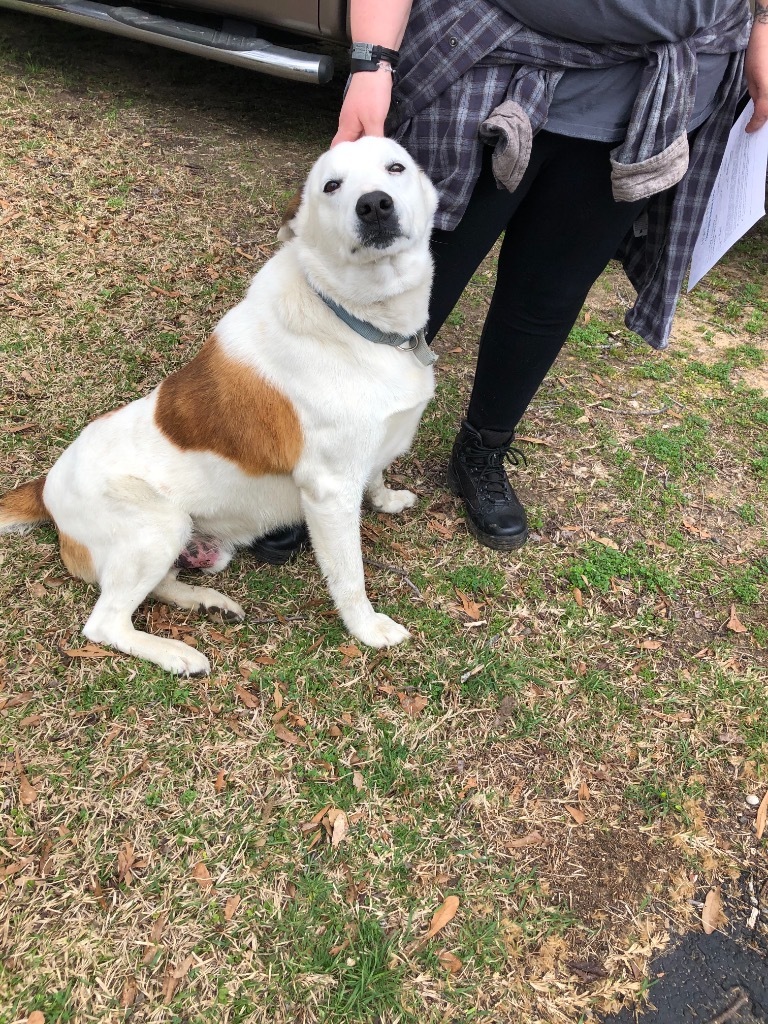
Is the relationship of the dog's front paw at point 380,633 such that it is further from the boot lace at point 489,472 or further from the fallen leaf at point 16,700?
the fallen leaf at point 16,700

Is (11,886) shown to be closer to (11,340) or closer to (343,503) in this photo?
(343,503)

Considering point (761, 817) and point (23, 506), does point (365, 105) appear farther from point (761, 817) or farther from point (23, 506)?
point (761, 817)

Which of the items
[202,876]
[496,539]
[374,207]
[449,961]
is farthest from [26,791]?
[374,207]

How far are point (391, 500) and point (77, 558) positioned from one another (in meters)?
1.29

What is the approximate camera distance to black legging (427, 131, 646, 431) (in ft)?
6.79

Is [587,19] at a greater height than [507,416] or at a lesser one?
greater

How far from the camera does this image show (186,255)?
4176mm

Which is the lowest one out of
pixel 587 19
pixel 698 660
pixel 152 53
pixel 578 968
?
pixel 578 968

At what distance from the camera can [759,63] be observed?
1.86 meters

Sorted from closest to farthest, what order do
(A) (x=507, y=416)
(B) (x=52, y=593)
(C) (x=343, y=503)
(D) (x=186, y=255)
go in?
(C) (x=343, y=503) < (B) (x=52, y=593) < (A) (x=507, y=416) < (D) (x=186, y=255)

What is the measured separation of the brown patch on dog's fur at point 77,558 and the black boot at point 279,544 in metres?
0.61

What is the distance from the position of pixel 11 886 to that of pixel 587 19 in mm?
2817

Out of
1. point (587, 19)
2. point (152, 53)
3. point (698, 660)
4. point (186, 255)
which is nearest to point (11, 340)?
point (186, 255)

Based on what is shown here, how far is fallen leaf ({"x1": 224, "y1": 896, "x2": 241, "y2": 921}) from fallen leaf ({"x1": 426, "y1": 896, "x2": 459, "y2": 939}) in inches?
21.1
